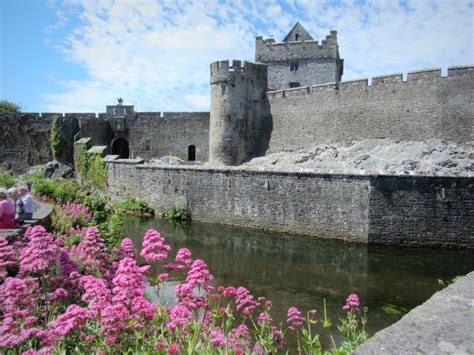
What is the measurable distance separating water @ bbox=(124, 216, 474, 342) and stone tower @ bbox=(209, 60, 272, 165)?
9323 mm

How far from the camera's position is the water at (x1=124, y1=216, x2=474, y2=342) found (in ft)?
26.0

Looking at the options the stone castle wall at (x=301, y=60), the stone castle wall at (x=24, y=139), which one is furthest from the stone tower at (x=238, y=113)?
the stone castle wall at (x=24, y=139)

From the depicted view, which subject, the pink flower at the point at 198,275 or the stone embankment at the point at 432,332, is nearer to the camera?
the stone embankment at the point at 432,332

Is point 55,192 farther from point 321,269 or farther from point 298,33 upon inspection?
point 298,33

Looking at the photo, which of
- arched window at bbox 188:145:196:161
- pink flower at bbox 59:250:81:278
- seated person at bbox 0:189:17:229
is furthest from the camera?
arched window at bbox 188:145:196:161

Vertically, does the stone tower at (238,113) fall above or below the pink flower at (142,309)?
above

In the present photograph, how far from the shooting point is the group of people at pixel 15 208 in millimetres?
6394

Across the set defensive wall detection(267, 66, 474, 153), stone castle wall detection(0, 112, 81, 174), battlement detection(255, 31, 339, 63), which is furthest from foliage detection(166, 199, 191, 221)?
battlement detection(255, 31, 339, 63)

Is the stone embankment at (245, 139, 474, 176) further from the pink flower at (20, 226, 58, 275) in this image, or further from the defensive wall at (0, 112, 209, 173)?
the pink flower at (20, 226, 58, 275)

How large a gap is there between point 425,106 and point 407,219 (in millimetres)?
7459

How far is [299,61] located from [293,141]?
592cm

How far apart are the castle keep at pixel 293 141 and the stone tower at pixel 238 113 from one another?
0.18 feet

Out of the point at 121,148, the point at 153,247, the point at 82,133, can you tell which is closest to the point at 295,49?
the point at 121,148

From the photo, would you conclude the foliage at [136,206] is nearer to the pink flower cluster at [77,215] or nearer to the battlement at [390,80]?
the pink flower cluster at [77,215]
